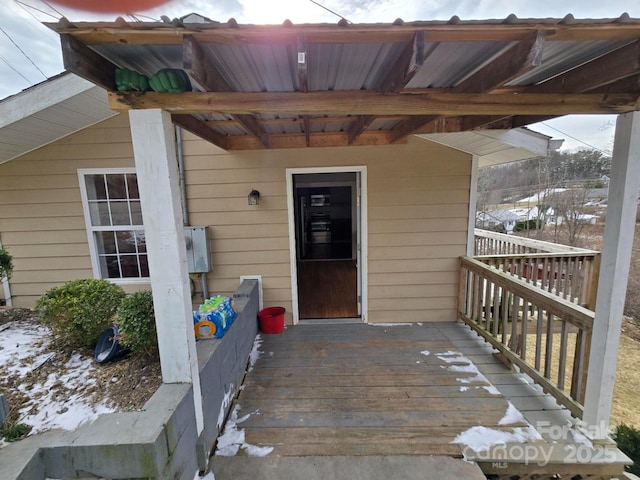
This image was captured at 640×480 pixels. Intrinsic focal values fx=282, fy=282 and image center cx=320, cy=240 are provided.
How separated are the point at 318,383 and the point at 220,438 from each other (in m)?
0.92

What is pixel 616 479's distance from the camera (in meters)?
2.14

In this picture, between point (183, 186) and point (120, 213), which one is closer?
point (183, 186)

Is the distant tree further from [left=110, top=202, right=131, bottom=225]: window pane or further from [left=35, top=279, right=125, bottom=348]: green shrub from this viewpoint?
[left=35, top=279, right=125, bottom=348]: green shrub

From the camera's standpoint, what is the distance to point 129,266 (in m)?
3.90

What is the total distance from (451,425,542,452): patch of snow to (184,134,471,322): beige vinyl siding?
1842mm

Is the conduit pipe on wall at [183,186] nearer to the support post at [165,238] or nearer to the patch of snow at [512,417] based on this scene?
the support post at [165,238]

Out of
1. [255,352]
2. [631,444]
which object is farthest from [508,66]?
[631,444]

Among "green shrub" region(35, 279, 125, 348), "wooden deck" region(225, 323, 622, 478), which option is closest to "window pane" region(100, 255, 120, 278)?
"green shrub" region(35, 279, 125, 348)

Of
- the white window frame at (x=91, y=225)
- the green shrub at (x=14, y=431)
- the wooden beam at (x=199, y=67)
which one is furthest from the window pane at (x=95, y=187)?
the wooden beam at (x=199, y=67)

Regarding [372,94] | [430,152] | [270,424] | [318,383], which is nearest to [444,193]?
[430,152]

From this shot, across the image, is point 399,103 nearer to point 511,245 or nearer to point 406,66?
point 406,66

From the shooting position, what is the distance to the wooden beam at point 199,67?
1244 millimetres

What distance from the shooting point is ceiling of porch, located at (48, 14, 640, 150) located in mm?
1237

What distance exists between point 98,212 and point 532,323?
6347 mm
